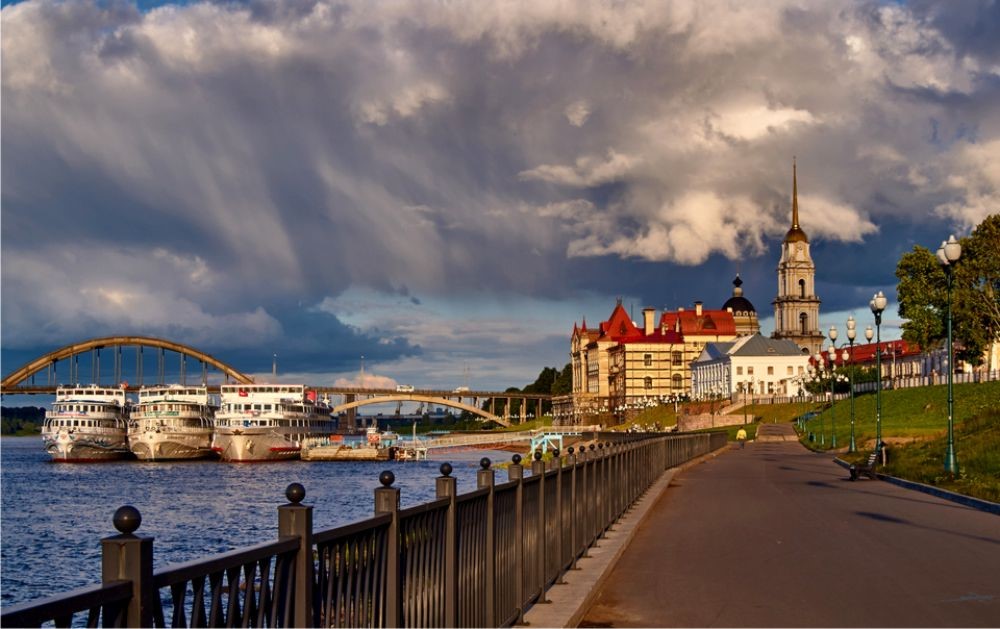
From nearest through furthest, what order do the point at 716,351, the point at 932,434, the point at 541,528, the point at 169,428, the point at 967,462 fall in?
the point at 541,528 → the point at 967,462 → the point at 932,434 → the point at 169,428 → the point at 716,351

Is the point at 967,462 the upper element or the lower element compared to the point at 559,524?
lower

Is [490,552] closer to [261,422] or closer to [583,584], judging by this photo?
[583,584]

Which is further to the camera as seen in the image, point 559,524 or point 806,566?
point 806,566

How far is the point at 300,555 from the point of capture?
5.15 m

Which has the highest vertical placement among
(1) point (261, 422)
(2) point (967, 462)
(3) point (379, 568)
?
(3) point (379, 568)

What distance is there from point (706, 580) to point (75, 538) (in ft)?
106

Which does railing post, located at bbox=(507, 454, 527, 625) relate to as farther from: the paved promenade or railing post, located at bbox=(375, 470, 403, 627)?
railing post, located at bbox=(375, 470, 403, 627)

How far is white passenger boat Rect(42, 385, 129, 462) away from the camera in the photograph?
12050cm

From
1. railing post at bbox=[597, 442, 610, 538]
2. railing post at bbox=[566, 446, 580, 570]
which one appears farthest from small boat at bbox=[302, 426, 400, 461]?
railing post at bbox=[566, 446, 580, 570]

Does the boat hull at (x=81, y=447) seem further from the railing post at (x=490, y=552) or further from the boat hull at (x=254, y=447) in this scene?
the railing post at (x=490, y=552)

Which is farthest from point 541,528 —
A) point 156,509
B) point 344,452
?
point 344,452

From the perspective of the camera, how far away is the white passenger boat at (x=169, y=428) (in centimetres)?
11772

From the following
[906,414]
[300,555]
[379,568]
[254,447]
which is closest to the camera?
[300,555]

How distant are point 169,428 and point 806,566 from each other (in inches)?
4453
